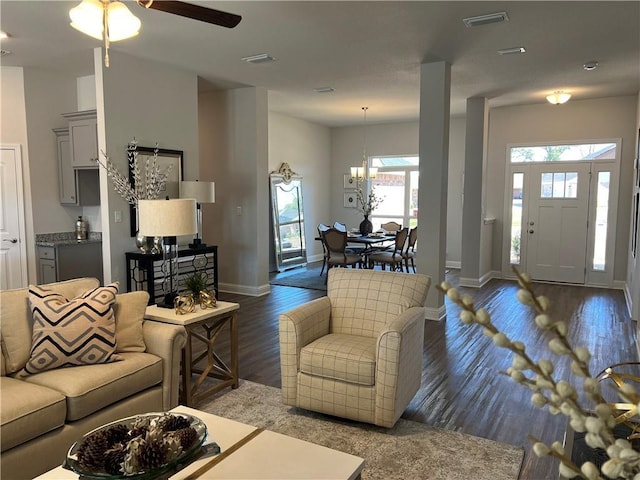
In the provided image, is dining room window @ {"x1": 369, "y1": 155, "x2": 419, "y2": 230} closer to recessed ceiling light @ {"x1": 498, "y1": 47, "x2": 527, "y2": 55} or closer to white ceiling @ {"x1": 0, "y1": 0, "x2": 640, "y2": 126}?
white ceiling @ {"x1": 0, "y1": 0, "x2": 640, "y2": 126}

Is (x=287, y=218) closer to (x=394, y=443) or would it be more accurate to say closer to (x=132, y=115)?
(x=132, y=115)

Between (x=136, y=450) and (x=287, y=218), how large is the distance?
24.7 ft

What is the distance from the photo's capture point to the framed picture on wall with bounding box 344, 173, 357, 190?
1013 centimetres

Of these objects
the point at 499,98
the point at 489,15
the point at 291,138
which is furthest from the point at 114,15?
the point at 291,138

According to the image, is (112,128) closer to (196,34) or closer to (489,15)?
(196,34)

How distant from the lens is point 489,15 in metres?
3.72

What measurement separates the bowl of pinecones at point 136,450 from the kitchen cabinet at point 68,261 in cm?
404

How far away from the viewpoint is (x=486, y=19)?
3787 mm

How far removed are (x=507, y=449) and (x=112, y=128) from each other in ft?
14.5

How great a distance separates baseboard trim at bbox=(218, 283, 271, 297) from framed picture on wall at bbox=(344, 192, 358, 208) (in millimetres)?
3889

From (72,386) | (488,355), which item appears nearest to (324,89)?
(488,355)

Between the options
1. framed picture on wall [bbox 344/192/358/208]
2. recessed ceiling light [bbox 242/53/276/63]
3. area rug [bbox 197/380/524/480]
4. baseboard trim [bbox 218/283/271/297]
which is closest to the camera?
area rug [bbox 197/380/524/480]

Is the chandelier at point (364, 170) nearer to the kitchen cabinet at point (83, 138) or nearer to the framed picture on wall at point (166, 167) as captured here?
the framed picture on wall at point (166, 167)

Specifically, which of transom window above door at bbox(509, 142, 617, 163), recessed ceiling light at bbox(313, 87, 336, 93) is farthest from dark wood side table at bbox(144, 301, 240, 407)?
transom window above door at bbox(509, 142, 617, 163)
